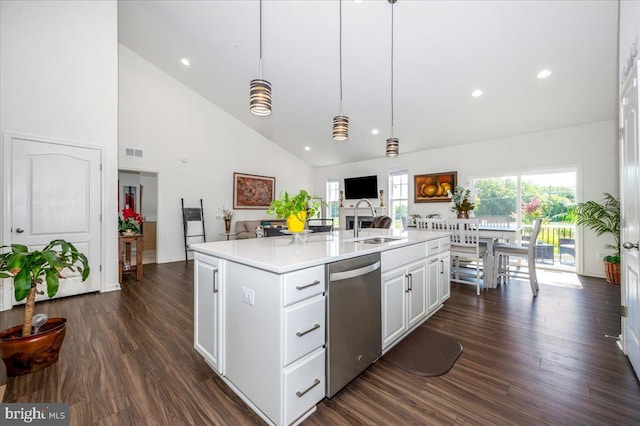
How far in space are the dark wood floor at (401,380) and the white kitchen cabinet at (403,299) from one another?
11.0 inches

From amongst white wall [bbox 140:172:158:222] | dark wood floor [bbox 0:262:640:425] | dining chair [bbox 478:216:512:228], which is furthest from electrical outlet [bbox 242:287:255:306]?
white wall [bbox 140:172:158:222]

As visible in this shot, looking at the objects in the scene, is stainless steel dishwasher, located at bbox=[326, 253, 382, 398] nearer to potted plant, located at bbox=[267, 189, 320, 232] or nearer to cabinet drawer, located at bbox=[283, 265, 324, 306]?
cabinet drawer, located at bbox=[283, 265, 324, 306]

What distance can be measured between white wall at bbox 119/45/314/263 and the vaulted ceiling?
431mm

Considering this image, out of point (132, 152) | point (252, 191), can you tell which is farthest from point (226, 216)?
point (132, 152)

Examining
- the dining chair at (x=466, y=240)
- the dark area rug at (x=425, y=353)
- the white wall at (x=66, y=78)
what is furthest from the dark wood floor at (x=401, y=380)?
the white wall at (x=66, y=78)

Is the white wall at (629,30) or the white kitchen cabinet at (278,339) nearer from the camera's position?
the white kitchen cabinet at (278,339)

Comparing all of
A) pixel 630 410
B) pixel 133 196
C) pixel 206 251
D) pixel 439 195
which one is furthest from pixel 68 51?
pixel 439 195

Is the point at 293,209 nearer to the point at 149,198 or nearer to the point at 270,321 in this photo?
the point at 270,321

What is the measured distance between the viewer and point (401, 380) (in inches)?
72.2

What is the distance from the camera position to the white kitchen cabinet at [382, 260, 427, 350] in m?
2.06

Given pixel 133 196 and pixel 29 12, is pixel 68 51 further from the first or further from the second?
pixel 133 196

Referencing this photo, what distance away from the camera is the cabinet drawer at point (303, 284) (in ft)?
4.41

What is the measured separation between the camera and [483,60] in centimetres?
386

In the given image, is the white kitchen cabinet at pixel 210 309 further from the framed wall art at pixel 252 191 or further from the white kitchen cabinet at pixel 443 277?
the framed wall art at pixel 252 191
